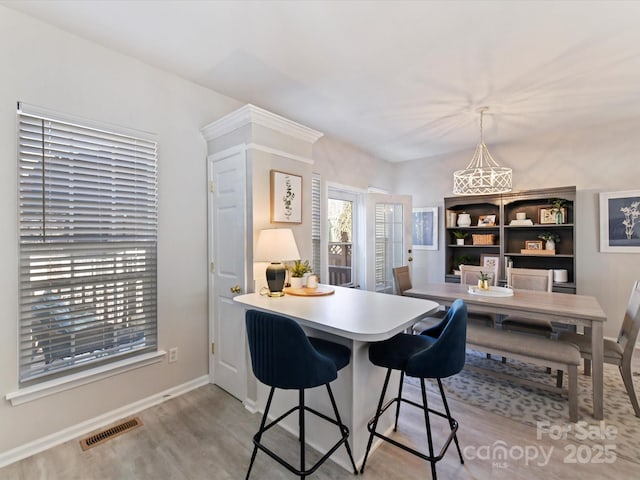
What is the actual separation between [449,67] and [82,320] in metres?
3.30

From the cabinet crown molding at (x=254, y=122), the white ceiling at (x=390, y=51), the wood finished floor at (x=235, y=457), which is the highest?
the white ceiling at (x=390, y=51)

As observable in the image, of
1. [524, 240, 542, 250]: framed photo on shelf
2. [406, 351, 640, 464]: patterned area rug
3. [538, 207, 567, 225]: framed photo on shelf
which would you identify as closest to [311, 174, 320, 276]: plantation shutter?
[406, 351, 640, 464]: patterned area rug

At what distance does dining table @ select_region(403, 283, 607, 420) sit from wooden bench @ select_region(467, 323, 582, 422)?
0.16 meters

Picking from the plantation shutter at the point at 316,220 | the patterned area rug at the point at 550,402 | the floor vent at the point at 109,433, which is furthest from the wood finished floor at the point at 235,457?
the plantation shutter at the point at 316,220

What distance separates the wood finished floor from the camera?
171 cm

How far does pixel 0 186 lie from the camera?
1804mm

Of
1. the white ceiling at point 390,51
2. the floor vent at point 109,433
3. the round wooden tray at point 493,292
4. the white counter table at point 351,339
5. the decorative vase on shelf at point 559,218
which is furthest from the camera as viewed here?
the decorative vase on shelf at point 559,218

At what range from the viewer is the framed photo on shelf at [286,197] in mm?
2500

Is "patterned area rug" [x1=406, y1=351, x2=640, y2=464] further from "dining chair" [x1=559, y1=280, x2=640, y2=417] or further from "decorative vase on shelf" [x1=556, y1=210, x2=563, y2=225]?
"decorative vase on shelf" [x1=556, y1=210, x2=563, y2=225]

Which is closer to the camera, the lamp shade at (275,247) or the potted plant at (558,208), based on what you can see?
the lamp shade at (275,247)

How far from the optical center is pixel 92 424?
2123mm

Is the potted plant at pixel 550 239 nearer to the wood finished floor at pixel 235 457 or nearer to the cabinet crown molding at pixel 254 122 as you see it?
the wood finished floor at pixel 235 457

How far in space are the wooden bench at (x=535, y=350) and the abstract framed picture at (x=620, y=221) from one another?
2129 millimetres

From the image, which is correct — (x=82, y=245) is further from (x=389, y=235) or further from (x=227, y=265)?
(x=389, y=235)
